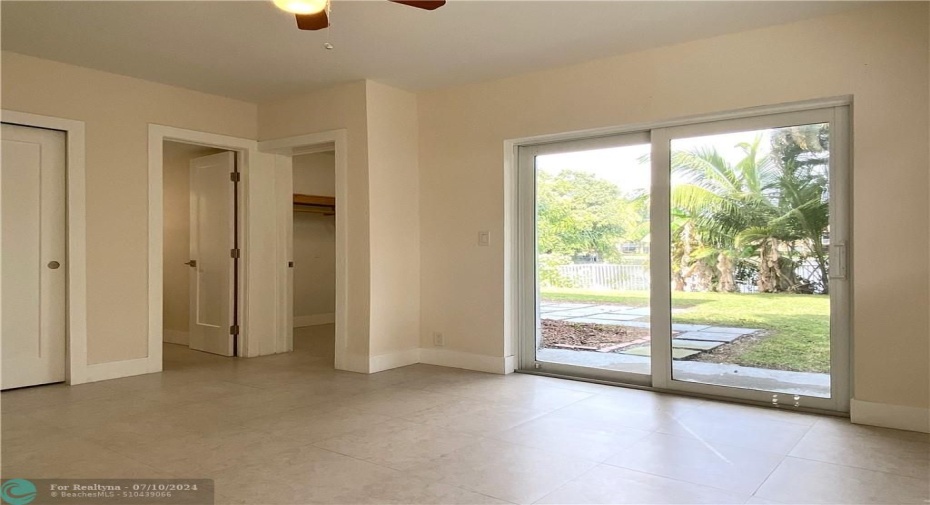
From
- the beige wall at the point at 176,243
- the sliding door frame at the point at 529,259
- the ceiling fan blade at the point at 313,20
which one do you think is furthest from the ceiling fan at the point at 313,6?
the beige wall at the point at 176,243

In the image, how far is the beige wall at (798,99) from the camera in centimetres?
347

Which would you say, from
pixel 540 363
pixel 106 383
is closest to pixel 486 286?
pixel 540 363

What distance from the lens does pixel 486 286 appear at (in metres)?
5.26

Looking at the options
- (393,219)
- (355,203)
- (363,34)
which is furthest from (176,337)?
(363,34)

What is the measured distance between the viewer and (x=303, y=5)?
99.5 inches

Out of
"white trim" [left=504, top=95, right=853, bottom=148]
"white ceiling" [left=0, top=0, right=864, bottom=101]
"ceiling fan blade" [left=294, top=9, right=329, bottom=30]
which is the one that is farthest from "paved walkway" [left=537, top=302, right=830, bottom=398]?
"ceiling fan blade" [left=294, top=9, right=329, bottom=30]

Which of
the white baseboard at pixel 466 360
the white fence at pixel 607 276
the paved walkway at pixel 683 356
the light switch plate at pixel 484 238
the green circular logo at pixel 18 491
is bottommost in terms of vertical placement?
the green circular logo at pixel 18 491

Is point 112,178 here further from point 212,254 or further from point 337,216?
point 337,216

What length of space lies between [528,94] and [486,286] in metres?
1.72

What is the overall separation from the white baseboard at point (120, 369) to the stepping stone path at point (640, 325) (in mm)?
3511

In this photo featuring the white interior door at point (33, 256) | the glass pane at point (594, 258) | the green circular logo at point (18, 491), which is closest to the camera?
the green circular logo at point (18, 491)

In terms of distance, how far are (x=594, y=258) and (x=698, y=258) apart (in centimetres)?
86

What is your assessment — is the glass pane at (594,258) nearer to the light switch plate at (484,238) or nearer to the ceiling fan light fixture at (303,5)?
the light switch plate at (484,238)

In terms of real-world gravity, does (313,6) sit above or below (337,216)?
above
